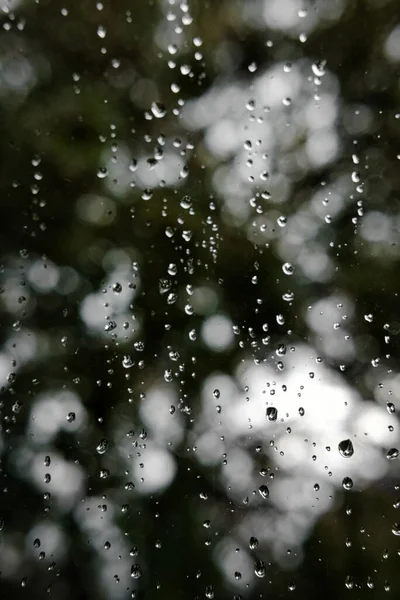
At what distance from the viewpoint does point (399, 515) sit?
2.99 ft

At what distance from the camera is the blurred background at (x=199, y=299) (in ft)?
3.07

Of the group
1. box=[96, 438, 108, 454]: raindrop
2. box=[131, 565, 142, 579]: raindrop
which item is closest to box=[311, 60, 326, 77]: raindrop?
box=[96, 438, 108, 454]: raindrop

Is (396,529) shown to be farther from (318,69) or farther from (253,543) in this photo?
(318,69)

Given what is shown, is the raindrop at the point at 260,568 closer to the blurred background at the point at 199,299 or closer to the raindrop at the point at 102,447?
the blurred background at the point at 199,299

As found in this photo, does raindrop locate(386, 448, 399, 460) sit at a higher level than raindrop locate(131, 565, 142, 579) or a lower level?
higher

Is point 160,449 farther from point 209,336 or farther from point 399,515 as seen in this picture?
point 399,515

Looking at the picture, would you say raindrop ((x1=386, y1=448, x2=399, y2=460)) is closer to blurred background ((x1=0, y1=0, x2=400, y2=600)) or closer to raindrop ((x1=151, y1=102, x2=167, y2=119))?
blurred background ((x1=0, y1=0, x2=400, y2=600))

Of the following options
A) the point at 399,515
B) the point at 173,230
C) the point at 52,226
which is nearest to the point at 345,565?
the point at 399,515

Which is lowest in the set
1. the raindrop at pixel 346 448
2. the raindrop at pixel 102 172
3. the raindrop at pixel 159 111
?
the raindrop at pixel 346 448

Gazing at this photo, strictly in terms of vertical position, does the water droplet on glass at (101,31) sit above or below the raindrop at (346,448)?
above

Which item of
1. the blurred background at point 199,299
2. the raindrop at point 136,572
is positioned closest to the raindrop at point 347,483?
the blurred background at point 199,299

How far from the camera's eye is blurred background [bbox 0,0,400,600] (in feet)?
3.07

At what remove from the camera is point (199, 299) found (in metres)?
1.07

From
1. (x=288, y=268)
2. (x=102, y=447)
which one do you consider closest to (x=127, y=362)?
(x=102, y=447)
